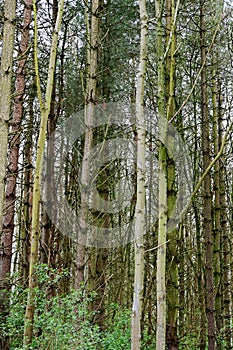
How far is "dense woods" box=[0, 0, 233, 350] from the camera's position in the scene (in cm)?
342

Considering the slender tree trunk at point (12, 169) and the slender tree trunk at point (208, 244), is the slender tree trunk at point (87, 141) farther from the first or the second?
the slender tree trunk at point (208, 244)

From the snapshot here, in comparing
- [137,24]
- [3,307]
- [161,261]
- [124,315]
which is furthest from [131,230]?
[161,261]

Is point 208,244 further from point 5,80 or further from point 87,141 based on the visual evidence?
point 5,80

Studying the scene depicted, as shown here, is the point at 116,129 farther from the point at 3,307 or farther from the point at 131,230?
the point at 3,307

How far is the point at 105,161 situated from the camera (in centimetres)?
659

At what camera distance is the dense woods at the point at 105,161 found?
3420 millimetres

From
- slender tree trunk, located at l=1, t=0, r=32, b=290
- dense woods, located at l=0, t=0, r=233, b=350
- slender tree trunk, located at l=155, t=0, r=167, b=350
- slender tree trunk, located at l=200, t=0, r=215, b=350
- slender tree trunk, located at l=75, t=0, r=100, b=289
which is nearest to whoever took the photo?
slender tree trunk, located at l=155, t=0, r=167, b=350

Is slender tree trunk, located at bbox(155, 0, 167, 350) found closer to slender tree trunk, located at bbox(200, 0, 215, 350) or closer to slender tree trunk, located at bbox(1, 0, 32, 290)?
slender tree trunk, located at bbox(200, 0, 215, 350)

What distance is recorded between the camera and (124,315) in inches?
237

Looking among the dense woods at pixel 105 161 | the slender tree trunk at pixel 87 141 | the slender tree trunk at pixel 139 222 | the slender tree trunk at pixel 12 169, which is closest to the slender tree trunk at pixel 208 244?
the dense woods at pixel 105 161

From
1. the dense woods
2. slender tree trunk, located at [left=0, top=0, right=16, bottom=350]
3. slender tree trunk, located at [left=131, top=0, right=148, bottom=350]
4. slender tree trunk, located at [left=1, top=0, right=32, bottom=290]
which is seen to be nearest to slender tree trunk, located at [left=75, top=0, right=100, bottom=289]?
the dense woods

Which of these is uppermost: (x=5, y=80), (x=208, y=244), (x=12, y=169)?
(x=12, y=169)

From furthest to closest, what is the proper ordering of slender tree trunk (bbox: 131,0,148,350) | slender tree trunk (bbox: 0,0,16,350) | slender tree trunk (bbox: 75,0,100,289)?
slender tree trunk (bbox: 75,0,100,289) → slender tree trunk (bbox: 131,0,148,350) → slender tree trunk (bbox: 0,0,16,350)

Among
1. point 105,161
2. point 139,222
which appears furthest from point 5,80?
point 105,161
